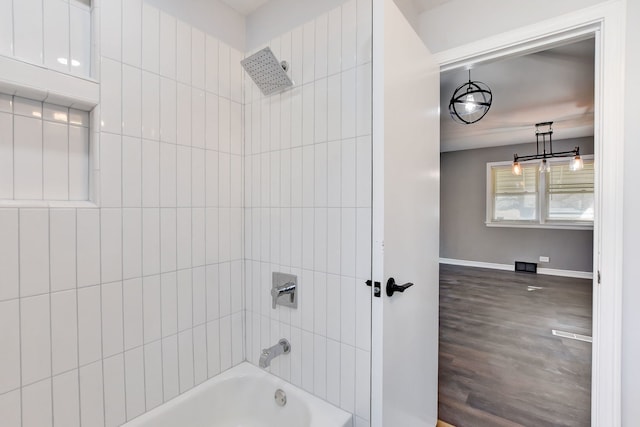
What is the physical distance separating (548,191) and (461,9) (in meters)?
A: 5.44

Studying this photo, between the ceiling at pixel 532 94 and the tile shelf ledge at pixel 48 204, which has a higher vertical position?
the ceiling at pixel 532 94

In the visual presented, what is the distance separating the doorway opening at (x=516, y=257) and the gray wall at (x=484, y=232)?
0.8 inches

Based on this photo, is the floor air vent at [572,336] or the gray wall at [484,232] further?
the gray wall at [484,232]

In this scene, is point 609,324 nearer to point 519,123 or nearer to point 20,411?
point 20,411

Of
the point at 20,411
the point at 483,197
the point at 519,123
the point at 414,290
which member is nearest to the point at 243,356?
the point at 20,411

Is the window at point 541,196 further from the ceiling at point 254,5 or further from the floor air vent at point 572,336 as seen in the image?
the ceiling at point 254,5

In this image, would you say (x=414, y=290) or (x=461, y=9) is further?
(x=461, y=9)

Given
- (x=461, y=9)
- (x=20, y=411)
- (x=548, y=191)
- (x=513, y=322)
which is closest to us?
(x=20, y=411)

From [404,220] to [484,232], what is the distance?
5.77 meters

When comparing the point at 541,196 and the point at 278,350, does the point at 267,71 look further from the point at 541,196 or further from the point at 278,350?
the point at 541,196

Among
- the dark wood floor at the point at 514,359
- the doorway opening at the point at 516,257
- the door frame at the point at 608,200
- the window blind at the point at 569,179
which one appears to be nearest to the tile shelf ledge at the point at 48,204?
the doorway opening at the point at 516,257

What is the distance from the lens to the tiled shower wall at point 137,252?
1.06 metres

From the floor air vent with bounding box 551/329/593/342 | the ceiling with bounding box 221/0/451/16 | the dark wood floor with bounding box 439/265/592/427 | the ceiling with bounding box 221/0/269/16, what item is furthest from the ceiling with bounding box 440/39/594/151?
the floor air vent with bounding box 551/329/593/342

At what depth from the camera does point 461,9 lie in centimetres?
151
